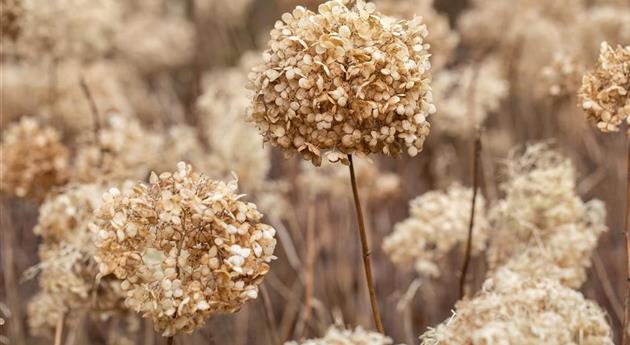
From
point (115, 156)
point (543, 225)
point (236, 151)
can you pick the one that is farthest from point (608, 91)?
point (236, 151)

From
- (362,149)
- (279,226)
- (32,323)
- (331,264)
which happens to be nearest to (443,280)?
(331,264)

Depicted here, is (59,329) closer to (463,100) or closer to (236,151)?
(236,151)

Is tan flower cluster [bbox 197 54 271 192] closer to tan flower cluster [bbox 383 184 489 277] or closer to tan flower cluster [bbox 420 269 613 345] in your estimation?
tan flower cluster [bbox 383 184 489 277]

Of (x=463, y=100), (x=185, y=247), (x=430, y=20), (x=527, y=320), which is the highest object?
(x=430, y=20)

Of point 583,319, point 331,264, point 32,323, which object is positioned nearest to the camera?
point 583,319

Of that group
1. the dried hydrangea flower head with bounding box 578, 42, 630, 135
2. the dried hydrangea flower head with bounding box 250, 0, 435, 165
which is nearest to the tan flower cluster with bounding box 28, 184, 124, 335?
the dried hydrangea flower head with bounding box 250, 0, 435, 165

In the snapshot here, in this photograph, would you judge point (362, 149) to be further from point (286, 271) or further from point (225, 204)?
point (286, 271)
